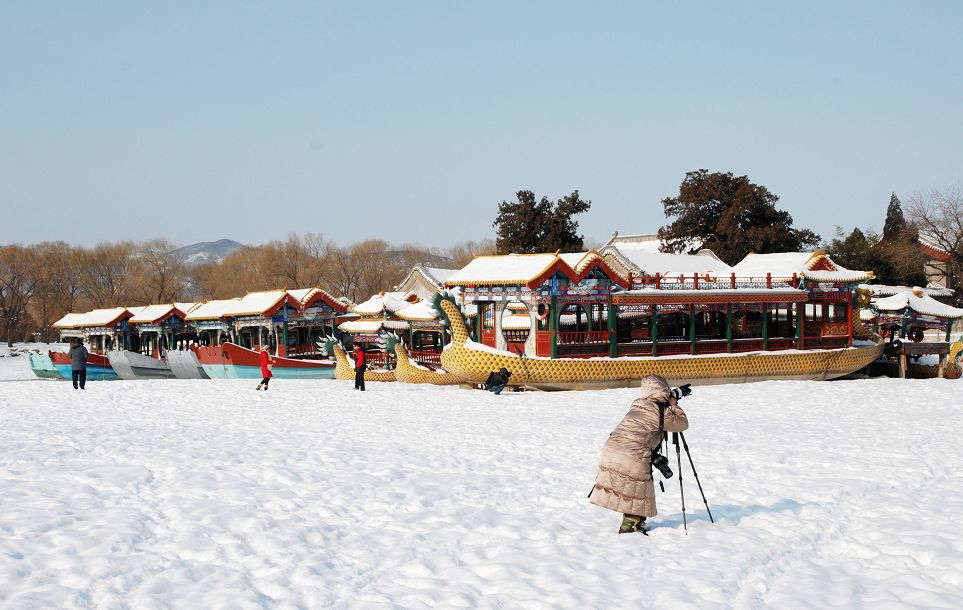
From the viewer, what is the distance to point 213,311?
39688mm

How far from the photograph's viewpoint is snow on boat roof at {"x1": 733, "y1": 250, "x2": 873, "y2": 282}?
29703mm

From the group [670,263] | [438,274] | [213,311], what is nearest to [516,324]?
[213,311]

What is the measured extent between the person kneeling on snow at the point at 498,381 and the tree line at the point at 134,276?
A: 47698 millimetres

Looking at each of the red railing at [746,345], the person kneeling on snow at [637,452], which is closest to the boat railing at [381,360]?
the red railing at [746,345]

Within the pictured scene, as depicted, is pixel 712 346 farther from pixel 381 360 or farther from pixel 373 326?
pixel 373 326

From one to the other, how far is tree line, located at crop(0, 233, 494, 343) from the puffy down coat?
63467 mm

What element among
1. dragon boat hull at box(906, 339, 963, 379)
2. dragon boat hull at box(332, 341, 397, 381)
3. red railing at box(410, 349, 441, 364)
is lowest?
dragon boat hull at box(906, 339, 963, 379)

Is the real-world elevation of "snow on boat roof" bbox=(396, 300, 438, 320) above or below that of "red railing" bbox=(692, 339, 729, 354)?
above

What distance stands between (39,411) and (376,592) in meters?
13.6

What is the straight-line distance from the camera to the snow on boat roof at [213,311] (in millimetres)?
38216

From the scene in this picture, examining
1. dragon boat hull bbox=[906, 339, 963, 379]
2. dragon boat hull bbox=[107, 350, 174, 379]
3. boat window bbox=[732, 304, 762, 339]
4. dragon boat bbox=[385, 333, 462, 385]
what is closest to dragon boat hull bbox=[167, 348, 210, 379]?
dragon boat hull bbox=[107, 350, 174, 379]

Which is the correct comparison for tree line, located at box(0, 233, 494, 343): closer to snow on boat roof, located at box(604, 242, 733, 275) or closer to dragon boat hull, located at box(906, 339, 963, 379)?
snow on boat roof, located at box(604, 242, 733, 275)

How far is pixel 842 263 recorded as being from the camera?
2421 inches

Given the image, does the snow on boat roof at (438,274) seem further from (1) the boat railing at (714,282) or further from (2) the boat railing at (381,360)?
(1) the boat railing at (714,282)
